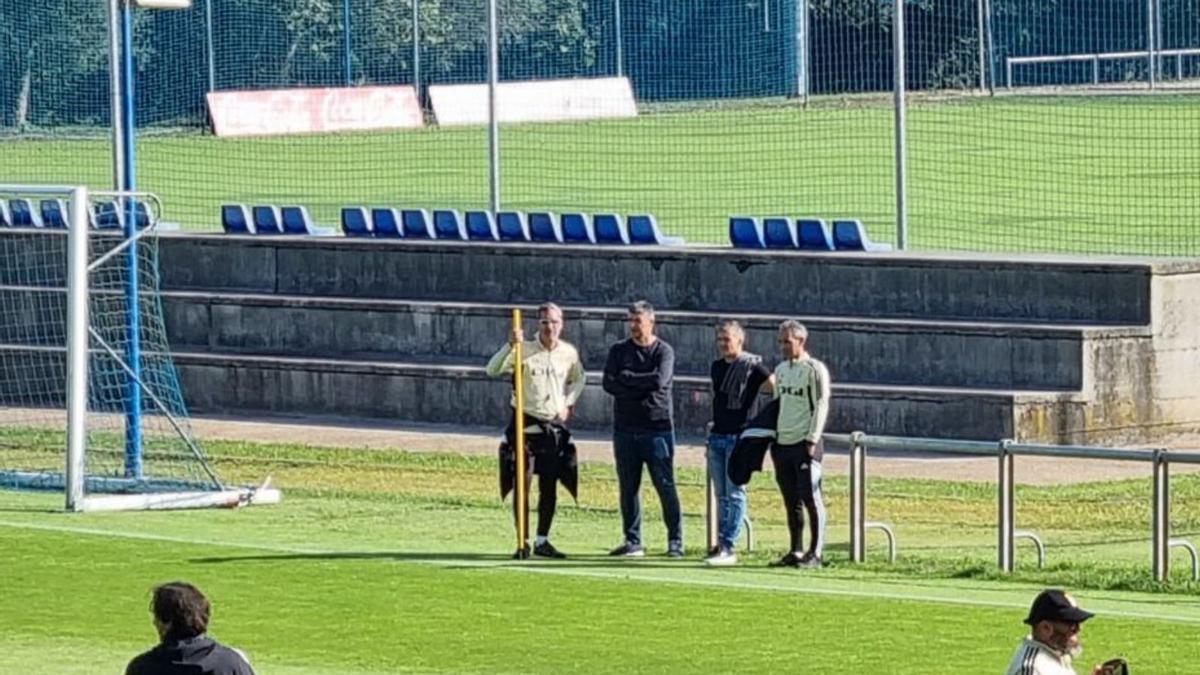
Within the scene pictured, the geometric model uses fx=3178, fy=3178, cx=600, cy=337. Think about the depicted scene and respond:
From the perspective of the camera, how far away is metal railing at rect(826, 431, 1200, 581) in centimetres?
2052

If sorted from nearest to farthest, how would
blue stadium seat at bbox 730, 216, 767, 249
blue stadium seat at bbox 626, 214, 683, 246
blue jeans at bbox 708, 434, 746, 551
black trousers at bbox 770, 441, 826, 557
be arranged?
black trousers at bbox 770, 441, 826, 557 → blue jeans at bbox 708, 434, 746, 551 → blue stadium seat at bbox 730, 216, 767, 249 → blue stadium seat at bbox 626, 214, 683, 246

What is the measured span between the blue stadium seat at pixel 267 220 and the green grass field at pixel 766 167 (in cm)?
332

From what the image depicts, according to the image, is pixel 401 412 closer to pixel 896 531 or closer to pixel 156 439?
pixel 156 439

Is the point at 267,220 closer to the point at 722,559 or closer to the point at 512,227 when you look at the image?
the point at 512,227

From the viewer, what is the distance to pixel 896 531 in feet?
80.7

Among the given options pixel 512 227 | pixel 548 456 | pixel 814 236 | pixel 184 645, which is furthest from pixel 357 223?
pixel 184 645

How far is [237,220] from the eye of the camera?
36844mm

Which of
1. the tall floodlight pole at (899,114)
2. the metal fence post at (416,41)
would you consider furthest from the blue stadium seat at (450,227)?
the tall floodlight pole at (899,114)

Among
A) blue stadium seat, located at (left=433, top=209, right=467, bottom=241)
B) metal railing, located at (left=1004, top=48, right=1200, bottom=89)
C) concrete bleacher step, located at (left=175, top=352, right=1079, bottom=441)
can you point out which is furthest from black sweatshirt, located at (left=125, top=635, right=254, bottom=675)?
metal railing, located at (left=1004, top=48, right=1200, bottom=89)

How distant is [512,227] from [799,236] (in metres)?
3.82

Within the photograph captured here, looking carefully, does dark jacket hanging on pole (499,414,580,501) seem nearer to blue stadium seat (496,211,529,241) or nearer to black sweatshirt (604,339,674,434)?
black sweatshirt (604,339,674,434)

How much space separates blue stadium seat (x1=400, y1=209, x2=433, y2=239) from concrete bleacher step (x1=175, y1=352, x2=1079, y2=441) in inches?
91.4

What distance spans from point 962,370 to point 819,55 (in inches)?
365

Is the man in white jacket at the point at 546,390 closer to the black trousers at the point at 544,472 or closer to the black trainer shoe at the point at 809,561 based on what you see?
the black trousers at the point at 544,472
